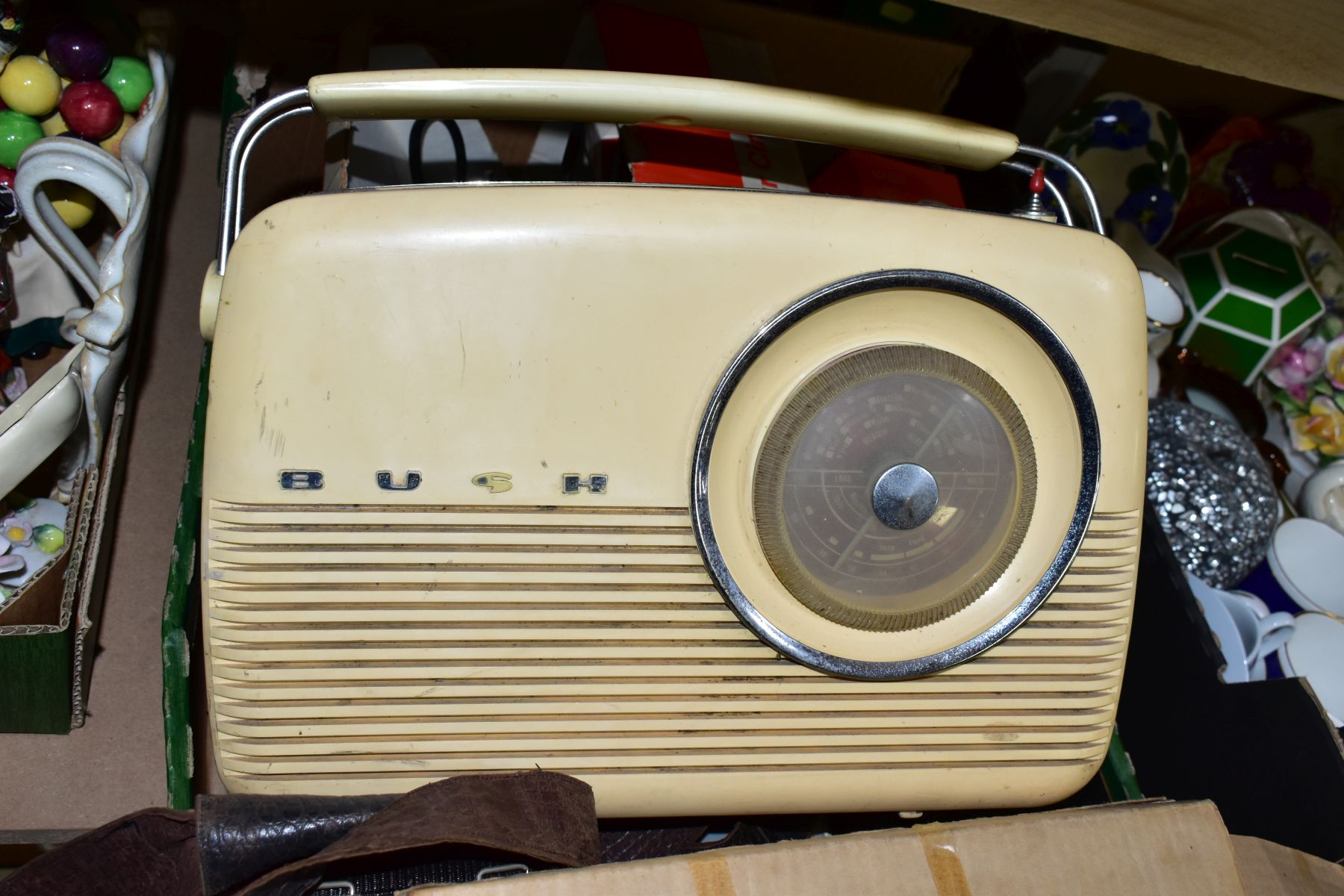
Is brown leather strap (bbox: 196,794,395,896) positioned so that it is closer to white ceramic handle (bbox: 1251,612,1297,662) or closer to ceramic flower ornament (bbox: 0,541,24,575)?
ceramic flower ornament (bbox: 0,541,24,575)

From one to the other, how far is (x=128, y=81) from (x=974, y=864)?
1123 millimetres

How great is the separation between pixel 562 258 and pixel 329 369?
0.19 meters

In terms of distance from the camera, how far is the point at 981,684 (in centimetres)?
85

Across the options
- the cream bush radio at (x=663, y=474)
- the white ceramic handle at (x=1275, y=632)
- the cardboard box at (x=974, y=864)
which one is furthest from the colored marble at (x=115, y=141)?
the white ceramic handle at (x=1275, y=632)

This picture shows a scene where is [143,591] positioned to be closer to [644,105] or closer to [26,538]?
[26,538]

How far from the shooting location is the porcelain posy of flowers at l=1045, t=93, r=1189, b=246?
1.34 m

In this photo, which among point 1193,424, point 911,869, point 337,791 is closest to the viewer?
point 911,869

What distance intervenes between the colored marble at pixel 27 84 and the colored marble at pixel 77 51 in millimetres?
17

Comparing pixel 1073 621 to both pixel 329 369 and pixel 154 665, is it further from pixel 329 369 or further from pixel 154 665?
pixel 154 665

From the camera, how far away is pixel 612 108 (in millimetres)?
805

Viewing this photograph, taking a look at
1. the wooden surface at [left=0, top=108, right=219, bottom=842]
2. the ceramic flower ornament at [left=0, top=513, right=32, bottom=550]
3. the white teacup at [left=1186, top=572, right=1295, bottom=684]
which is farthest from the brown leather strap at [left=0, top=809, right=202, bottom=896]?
the white teacup at [left=1186, top=572, right=1295, bottom=684]

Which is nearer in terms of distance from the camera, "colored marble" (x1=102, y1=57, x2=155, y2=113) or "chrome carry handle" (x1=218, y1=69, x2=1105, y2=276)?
"chrome carry handle" (x1=218, y1=69, x2=1105, y2=276)

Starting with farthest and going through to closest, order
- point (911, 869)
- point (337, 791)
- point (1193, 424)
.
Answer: point (1193, 424)
point (337, 791)
point (911, 869)

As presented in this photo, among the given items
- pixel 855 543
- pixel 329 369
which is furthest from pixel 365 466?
pixel 855 543
